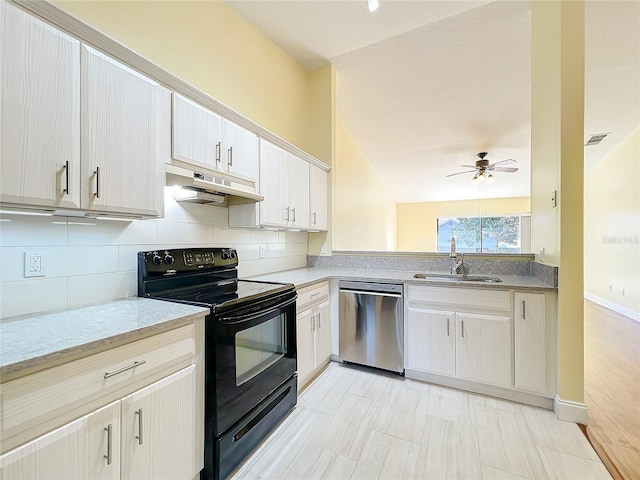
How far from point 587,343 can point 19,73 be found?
503cm

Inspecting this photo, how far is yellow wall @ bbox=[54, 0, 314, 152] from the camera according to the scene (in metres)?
1.70

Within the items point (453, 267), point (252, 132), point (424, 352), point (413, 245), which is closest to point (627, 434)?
point (424, 352)

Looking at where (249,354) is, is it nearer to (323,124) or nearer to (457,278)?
(457,278)

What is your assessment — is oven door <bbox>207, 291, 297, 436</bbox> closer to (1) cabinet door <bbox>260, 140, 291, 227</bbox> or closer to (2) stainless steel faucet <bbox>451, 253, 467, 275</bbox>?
(1) cabinet door <bbox>260, 140, 291, 227</bbox>

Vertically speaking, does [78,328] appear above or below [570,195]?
below

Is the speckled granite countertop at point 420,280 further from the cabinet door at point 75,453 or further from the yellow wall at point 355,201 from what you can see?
the cabinet door at point 75,453

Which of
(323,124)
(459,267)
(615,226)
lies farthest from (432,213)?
(459,267)

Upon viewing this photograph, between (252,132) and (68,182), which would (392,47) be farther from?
(68,182)

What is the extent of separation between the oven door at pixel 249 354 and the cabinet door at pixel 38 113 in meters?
0.87

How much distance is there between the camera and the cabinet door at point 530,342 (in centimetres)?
200

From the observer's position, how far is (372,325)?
2.55 metres

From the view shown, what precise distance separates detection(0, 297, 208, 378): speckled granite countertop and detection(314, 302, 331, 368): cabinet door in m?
1.33

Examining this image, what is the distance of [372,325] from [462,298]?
0.79m

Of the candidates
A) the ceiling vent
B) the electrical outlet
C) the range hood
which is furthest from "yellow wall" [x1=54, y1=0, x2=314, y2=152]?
the ceiling vent
